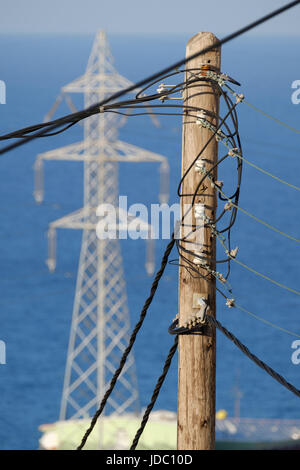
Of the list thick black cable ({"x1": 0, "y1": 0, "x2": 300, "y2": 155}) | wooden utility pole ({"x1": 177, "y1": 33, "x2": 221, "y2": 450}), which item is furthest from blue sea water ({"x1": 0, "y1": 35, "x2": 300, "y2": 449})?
thick black cable ({"x1": 0, "y1": 0, "x2": 300, "y2": 155})

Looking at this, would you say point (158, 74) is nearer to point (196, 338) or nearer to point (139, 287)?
point (196, 338)

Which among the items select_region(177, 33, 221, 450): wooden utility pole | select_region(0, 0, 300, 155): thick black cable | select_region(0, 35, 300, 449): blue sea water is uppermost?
select_region(0, 35, 300, 449): blue sea water

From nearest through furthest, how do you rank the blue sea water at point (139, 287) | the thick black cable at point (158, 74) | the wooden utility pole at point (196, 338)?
the thick black cable at point (158, 74)
the wooden utility pole at point (196, 338)
the blue sea water at point (139, 287)

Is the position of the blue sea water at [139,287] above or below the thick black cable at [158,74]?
above

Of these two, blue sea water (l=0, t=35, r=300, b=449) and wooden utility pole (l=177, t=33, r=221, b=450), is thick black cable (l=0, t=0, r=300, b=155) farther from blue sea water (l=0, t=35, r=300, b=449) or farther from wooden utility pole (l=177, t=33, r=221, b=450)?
blue sea water (l=0, t=35, r=300, b=449)

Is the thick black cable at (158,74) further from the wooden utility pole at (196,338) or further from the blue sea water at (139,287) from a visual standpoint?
the blue sea water at (139,287)

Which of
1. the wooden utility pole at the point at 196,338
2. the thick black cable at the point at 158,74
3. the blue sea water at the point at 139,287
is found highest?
the blue sea water at the point at 139,287

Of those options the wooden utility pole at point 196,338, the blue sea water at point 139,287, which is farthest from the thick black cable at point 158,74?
the blue sea water at point 139,287

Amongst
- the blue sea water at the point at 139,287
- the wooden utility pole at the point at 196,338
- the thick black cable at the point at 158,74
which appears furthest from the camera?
the blue sea water at the point at 139,287

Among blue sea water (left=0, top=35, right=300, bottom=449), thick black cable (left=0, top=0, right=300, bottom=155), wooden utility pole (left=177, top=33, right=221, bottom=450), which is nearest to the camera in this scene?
thick black cable (left=0, top=0, right=300, bottom=155)

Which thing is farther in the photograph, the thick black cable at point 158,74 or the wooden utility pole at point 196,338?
the wooden utility pole at point 196,338

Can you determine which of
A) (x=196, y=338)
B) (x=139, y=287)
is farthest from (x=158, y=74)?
(x=139, y=287)

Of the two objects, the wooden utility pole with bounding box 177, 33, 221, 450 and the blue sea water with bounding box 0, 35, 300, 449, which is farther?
the blue sea water with bounding box 0, 35, 300, 449

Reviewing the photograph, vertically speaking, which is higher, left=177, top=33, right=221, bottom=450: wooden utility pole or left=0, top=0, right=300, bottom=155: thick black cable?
left=0, top=0, right=300, bottom=155: thick black cable
